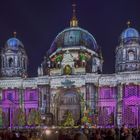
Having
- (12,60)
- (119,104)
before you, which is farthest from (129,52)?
(12,60)

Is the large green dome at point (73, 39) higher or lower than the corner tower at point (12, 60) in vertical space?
higher

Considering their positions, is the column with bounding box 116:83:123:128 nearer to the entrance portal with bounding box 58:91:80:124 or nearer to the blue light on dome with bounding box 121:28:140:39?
the entrance portal with bounding box 58:91:80:124

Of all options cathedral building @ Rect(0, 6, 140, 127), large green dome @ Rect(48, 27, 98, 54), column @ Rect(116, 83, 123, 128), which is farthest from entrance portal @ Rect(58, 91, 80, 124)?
large green dome @ Rect(48, 27, 98, 54)

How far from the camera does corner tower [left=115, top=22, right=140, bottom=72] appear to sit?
6612cm

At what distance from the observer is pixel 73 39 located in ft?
245

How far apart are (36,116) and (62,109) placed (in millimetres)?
5428

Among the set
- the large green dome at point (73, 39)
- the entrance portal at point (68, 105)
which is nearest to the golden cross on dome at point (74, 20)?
the large green dome at point (73, 39)

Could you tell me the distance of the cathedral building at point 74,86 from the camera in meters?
64.3

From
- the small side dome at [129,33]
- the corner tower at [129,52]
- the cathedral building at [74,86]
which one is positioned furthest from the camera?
the small side dome at [129,33]

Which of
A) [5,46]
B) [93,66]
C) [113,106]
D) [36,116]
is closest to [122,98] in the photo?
[113,106]

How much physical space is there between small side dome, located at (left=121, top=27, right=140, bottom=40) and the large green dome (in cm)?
822

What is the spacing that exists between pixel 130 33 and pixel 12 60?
18.3 metres

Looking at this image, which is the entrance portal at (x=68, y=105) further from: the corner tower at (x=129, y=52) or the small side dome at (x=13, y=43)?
the small side dome at (x=13, y=43)

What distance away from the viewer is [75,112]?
68062 millimetres
